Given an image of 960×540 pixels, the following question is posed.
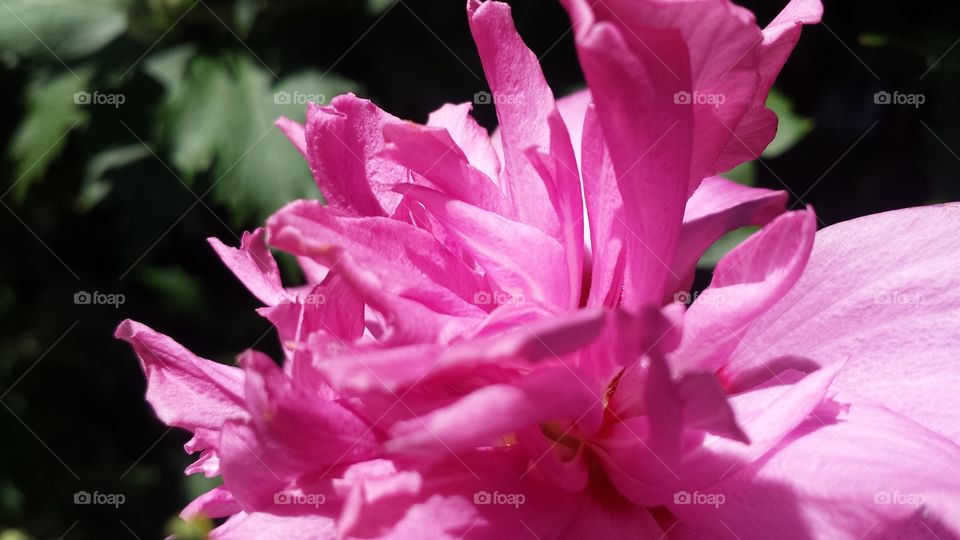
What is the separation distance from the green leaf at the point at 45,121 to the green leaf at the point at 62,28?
0.07 m

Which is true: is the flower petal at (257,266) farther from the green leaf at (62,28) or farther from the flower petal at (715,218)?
the green leaf at (62,28)

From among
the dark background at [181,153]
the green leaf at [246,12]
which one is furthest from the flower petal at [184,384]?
the green leaf at [246,12]

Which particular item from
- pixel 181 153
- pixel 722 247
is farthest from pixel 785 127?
pixel 181 153

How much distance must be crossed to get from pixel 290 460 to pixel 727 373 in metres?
0.50

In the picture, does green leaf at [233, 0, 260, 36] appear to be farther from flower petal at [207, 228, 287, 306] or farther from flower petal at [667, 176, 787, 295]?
flower petal at [667, 176, 787, 295]

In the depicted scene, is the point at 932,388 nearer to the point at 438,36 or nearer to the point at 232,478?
the point at 232,478

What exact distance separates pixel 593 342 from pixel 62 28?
218 centimetres

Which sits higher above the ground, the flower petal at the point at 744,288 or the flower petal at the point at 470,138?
the flower petal at the point at 470,138

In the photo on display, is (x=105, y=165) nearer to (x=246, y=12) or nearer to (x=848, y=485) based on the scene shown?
(x=246, y=12)

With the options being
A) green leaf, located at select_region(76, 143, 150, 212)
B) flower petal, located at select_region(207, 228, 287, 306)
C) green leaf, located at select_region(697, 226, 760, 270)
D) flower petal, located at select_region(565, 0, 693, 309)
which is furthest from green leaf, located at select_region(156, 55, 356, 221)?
flower petal, located at select_region(565, 0, 693, 309)

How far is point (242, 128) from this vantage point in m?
2.38

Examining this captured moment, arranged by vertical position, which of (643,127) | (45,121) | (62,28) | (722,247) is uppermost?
(62,28)

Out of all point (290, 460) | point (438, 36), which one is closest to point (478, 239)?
point (290, 460)

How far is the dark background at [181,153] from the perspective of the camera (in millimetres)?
1988
